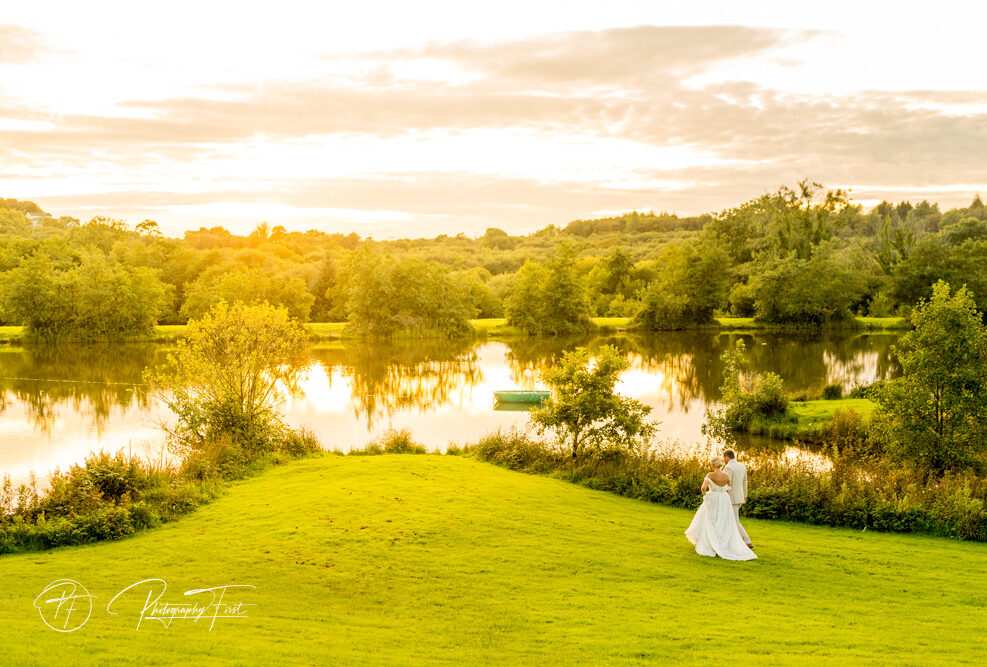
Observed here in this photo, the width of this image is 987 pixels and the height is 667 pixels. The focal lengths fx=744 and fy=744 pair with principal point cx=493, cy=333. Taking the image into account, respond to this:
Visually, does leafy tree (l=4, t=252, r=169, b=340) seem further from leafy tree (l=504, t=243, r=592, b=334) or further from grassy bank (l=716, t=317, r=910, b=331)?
grassy bank (l=716, t=317, r=910, b=331)

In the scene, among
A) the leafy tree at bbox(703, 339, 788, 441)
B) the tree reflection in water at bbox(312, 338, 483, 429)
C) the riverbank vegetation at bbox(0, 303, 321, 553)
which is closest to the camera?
the riverbank vegetation at bbox(0, 303, 321, 553)

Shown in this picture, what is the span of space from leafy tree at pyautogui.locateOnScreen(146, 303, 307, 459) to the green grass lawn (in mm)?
6687

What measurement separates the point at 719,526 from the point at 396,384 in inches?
1301

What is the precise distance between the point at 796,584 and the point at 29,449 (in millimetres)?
27317

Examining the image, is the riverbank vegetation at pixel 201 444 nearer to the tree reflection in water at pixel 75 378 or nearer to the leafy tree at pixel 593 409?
the leafy tree at pixel 593 409

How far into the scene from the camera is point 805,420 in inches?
1251

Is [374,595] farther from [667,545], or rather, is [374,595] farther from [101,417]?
[101,417]

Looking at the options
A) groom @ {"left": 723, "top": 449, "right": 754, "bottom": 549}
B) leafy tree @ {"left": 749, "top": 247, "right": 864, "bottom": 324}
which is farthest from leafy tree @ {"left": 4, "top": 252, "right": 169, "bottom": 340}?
groom @ {"left": 723, "top": 449, "right": 754, "bottom": 549}

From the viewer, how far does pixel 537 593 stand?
11688 millimetres

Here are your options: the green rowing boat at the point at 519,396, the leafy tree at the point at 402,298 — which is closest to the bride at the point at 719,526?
the green rowing boat at the point at 519,396

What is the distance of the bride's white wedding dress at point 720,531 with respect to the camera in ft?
46.0

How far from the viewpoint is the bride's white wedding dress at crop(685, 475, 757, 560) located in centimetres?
1403

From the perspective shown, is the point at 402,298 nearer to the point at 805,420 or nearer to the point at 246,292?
the point at 246,292

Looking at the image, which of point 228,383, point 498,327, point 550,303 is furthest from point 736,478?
point 498,327
